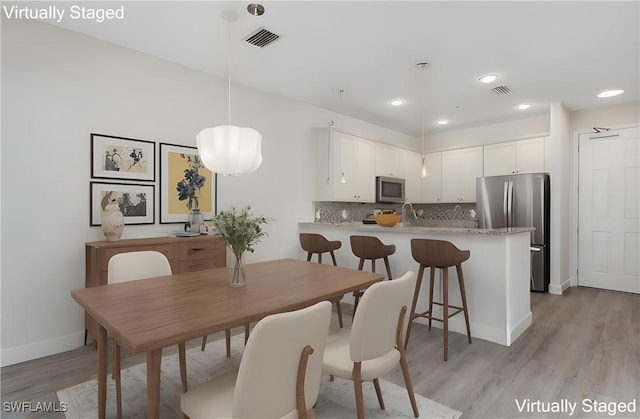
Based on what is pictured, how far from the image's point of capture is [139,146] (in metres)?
3.16

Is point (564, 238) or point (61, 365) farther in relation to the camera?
point (564, 238)

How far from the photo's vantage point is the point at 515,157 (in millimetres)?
5324

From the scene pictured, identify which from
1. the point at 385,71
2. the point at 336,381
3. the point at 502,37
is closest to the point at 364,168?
the point at 385,71

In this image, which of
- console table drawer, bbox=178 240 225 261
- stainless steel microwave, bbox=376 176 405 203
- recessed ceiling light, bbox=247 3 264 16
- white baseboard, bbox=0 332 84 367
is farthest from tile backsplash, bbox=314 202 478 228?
white baseboard, bbox=0 332 84 367

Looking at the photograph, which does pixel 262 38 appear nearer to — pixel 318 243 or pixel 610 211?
pixel 318 243

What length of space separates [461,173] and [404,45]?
3.55 meters

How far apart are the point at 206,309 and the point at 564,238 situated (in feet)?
17.0

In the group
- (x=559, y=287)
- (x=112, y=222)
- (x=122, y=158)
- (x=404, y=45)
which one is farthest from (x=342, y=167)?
(x=559, y=287)

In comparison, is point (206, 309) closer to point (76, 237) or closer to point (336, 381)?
point (336, 381)

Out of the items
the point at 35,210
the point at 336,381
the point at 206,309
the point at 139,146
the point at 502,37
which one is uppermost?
the point at 502,37

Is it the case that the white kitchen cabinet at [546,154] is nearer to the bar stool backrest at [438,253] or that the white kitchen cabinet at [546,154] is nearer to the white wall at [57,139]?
the bar stool backrest at [438,253]

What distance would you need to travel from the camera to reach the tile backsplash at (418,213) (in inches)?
200

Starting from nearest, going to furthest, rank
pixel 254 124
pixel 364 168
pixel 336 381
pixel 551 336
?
pixel 336 381 → pixel 551 336 → pixel 254 124 → pixel 364 168

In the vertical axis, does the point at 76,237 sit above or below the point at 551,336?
above
